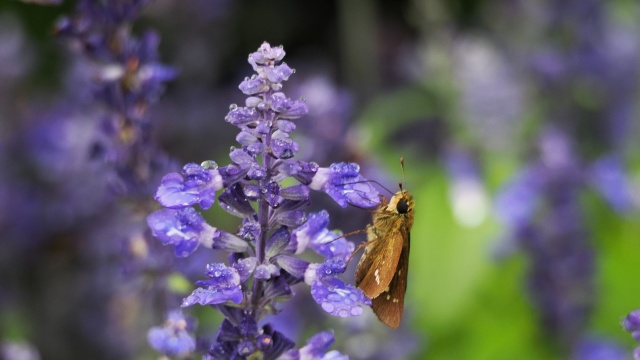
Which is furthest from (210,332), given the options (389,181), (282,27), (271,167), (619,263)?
(282,27)

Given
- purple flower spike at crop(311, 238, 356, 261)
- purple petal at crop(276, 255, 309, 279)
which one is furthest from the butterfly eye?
purple petal at crop(276, 255, 309, 279)

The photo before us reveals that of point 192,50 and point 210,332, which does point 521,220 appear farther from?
point 192,50

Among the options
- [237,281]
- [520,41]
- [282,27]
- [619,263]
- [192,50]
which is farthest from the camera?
[282,27]

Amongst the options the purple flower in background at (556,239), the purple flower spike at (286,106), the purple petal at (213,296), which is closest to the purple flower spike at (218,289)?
the purple petal at (213,296)

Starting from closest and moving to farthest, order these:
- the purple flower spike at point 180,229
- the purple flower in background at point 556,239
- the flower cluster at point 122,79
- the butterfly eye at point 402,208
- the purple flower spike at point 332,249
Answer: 1. the purple flower spike at point 180,229
2. the purple flower spike at point 332,249
3. the butterfly eye at point 402,208
4. the flower cluster at point 122,79
5. the purple flower in background at point 556,239

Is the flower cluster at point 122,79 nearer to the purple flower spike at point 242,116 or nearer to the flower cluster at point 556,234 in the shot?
the purple flower spike at point 242,116

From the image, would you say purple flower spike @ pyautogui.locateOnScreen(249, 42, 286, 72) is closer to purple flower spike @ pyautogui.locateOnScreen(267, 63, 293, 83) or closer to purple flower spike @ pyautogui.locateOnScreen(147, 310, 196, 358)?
purple flower spike @ pyautogui.locateOnScreen(267, 63, 293, 83)
